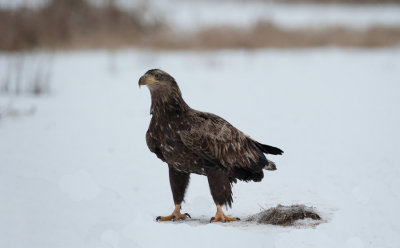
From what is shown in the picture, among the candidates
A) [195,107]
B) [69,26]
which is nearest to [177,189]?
[195,107]

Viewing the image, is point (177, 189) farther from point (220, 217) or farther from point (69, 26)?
point (69, 26)

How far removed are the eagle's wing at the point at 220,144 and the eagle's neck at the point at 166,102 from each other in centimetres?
16

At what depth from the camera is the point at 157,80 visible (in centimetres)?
443

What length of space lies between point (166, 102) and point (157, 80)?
0.19 metres

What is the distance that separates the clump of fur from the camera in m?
4.34

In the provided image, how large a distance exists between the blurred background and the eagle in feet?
1.44

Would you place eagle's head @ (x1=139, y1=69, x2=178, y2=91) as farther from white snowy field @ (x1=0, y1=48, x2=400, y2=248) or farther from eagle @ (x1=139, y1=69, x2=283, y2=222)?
white snowy field @ (x1=0, y1=48, x2=400, y2=248)

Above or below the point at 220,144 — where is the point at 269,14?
above

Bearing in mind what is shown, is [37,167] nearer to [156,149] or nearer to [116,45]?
[156,149]

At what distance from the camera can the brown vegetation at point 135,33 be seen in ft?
52.4

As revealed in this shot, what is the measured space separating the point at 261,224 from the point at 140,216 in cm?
107

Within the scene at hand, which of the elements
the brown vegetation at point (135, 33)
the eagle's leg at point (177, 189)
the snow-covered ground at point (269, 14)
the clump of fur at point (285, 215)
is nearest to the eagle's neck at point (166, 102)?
the eagle's leg at point (177, 189)

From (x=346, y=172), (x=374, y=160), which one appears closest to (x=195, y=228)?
(x=346, y=172)

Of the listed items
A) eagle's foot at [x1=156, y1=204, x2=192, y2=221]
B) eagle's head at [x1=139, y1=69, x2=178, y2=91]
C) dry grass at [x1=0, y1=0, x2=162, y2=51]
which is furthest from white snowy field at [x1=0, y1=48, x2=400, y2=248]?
eagle's head at [x1=139, y1=69, x2=178, y2=91]
